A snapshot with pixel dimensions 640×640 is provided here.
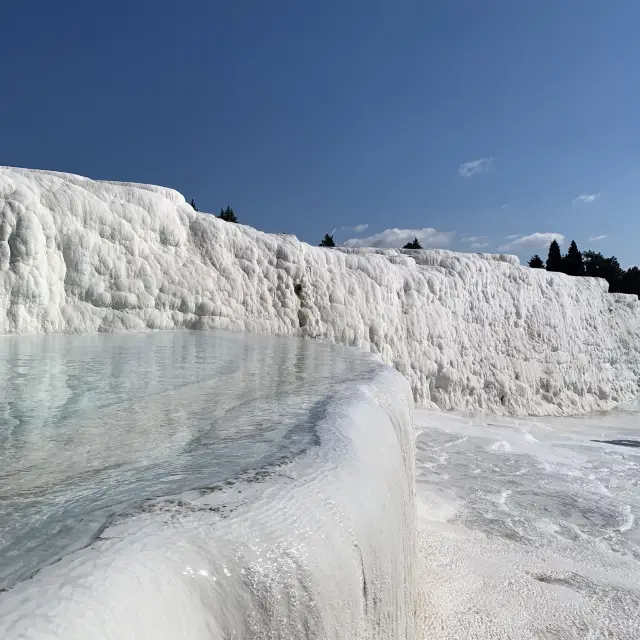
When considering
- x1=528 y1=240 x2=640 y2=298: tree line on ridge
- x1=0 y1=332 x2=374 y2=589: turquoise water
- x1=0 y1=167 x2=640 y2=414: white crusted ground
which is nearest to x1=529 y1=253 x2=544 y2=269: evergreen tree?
x1=528 y1=240 x2=640 y2=298: tree line on ridge

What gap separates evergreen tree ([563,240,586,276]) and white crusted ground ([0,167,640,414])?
16463 millimetres

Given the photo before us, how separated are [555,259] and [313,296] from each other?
1054 inches

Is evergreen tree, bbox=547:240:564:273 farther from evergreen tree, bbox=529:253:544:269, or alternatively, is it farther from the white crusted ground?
the white crusted ground

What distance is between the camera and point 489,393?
10.0 metres

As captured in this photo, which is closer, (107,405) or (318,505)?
(318,505)

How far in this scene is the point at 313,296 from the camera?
7738 mm

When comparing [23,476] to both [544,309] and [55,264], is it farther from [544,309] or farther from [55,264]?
[544,309]

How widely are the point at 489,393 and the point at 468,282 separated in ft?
7.18

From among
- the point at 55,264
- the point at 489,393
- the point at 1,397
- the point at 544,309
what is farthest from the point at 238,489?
the point at 544,309

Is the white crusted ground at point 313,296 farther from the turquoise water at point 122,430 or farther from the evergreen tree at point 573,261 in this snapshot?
the evergreen tree at point 573,261

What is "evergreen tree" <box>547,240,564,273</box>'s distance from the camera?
30.3 m

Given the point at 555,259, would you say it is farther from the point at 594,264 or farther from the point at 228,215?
the point at 228,215

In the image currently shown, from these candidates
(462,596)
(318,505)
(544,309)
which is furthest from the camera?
(544,309)

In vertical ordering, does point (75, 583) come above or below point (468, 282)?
below
